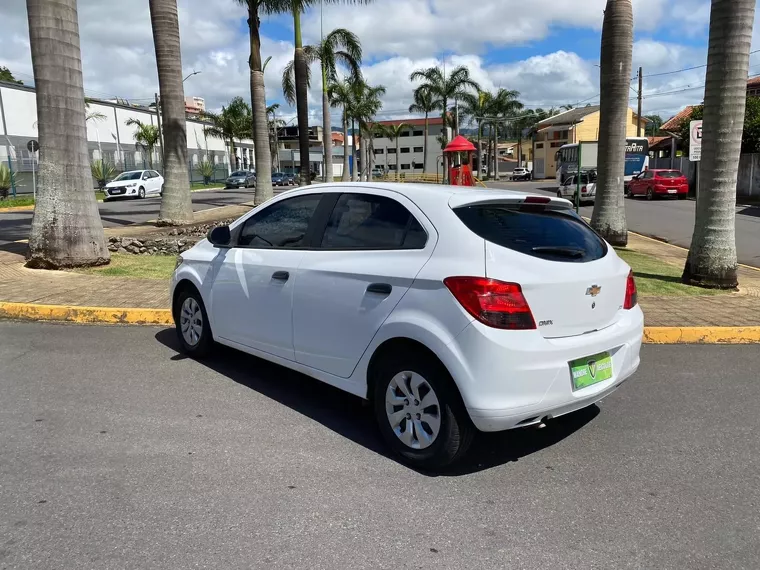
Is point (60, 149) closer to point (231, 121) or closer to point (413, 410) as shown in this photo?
point (413, 410)

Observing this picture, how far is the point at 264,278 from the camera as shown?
4711 millimetres

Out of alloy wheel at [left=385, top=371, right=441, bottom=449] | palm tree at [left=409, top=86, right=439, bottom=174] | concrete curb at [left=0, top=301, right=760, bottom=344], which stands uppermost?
palm tree at [left=409, top=86, right=439, bottom=174]

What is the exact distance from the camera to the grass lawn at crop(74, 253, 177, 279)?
9.66 metres

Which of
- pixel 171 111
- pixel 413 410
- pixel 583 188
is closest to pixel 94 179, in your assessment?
pixel 171 111

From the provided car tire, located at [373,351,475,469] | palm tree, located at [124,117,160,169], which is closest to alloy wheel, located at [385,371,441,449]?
car tire, located at [373,351,475,469]

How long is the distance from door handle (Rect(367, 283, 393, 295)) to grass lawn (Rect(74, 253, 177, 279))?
6.44 metres

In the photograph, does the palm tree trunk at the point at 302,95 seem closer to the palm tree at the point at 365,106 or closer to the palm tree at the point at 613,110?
the palm tree at the point at 613,110

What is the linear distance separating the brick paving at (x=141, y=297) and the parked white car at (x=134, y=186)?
24141 mm

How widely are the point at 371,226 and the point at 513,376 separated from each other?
55.8 inches

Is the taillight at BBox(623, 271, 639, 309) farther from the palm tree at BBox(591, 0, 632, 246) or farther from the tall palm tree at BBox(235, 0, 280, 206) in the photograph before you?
the tall palm tree at BBox(235, 0, 280, 206)

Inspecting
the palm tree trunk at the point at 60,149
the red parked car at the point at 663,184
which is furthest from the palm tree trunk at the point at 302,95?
the red parked car at the point at 663,184

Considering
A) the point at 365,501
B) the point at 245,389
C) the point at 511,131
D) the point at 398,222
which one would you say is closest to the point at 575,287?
the point at 398,222

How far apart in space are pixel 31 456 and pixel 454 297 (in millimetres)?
2760

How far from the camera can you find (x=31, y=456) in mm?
3828
